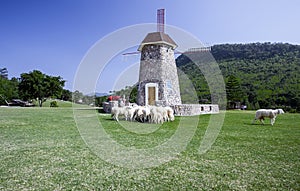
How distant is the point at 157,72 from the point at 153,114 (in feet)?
25.9

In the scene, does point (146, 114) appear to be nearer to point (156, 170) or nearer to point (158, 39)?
point (156, 170)

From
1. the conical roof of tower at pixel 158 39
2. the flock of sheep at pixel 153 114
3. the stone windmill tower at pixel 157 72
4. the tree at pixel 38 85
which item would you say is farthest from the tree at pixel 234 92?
the tree at pixel 38 85

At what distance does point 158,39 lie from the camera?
57.3ft

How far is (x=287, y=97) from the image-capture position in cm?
2719

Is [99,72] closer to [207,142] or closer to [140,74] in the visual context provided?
[207,142]

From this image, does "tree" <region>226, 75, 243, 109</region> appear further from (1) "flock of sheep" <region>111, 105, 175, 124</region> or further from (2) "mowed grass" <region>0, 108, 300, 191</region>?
(2) "mowed grass" <region>0, 108, 300, 191</region>

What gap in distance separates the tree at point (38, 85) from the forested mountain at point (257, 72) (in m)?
23.0

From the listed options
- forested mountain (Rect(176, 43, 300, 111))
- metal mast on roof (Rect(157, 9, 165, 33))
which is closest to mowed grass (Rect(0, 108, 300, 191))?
metal mast on roof (Rect(157, 9, 165, 33))

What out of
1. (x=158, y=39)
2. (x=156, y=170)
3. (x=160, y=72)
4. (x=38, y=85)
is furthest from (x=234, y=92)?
(x=38, y=85)

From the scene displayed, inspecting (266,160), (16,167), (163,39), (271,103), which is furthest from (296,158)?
(271,103)

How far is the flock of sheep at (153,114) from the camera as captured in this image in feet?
32.0

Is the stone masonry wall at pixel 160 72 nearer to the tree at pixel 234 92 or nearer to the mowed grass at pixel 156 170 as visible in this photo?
the mowed grass at pixel 156 170

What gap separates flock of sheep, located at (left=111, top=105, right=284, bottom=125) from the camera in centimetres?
977

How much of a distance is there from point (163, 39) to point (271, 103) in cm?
1826
